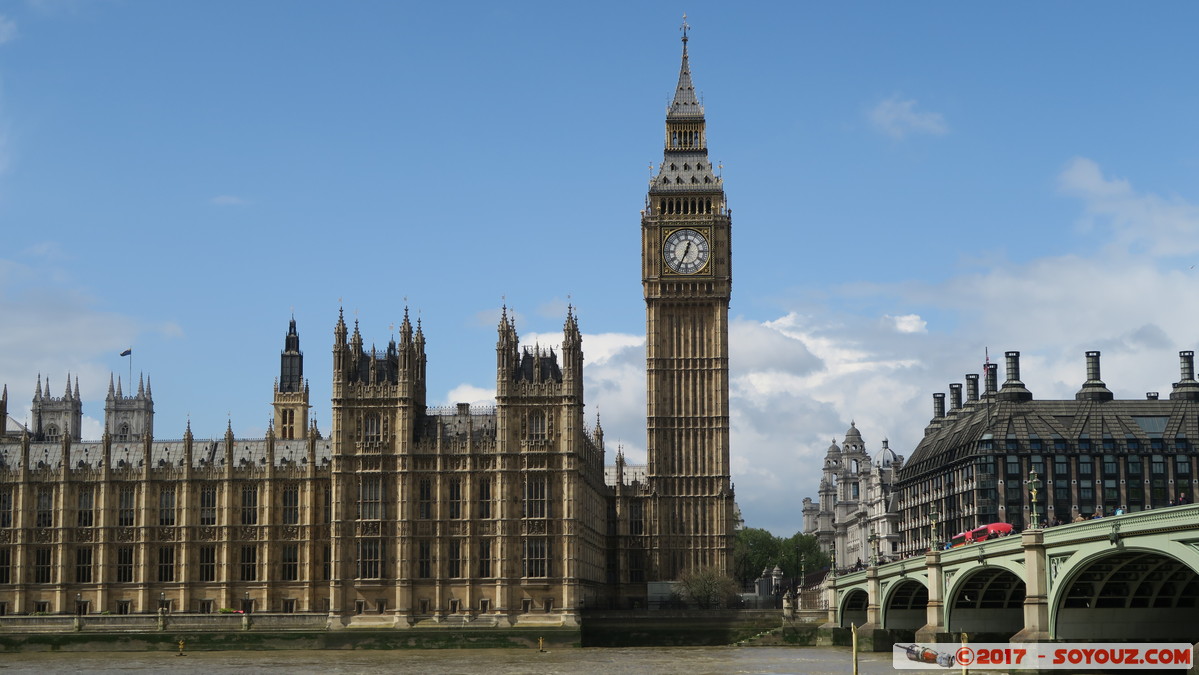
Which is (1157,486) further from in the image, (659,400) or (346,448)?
(346,448)

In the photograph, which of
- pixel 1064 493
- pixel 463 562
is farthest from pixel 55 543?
pixel 1064 493

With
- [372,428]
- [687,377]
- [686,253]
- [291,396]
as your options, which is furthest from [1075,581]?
[291,396]

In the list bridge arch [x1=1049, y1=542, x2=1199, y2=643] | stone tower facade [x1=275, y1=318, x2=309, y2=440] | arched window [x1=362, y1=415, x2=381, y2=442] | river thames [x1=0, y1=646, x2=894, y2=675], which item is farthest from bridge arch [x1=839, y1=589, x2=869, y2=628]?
stone tower facade [x1=275, y1=318, x2=309, y2=440]

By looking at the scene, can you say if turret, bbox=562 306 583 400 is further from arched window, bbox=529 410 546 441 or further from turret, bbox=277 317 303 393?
turret, bbox=277 317 303 393

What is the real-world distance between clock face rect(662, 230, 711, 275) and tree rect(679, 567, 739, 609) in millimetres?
28429

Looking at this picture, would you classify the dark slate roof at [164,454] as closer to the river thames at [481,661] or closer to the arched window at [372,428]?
the arched window at [372,428]

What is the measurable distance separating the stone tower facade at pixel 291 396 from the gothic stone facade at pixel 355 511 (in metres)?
38.8

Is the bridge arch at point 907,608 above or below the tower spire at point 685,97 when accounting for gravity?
below

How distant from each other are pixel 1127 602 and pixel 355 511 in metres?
62.9

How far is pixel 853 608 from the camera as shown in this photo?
12912 centimetres

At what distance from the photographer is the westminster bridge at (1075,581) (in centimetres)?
6084

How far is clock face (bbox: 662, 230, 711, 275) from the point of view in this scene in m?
148

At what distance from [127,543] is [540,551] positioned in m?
34.1

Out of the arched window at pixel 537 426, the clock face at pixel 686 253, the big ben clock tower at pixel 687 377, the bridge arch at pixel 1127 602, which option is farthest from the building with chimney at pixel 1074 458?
the bridge arch at pixel 1127 602
